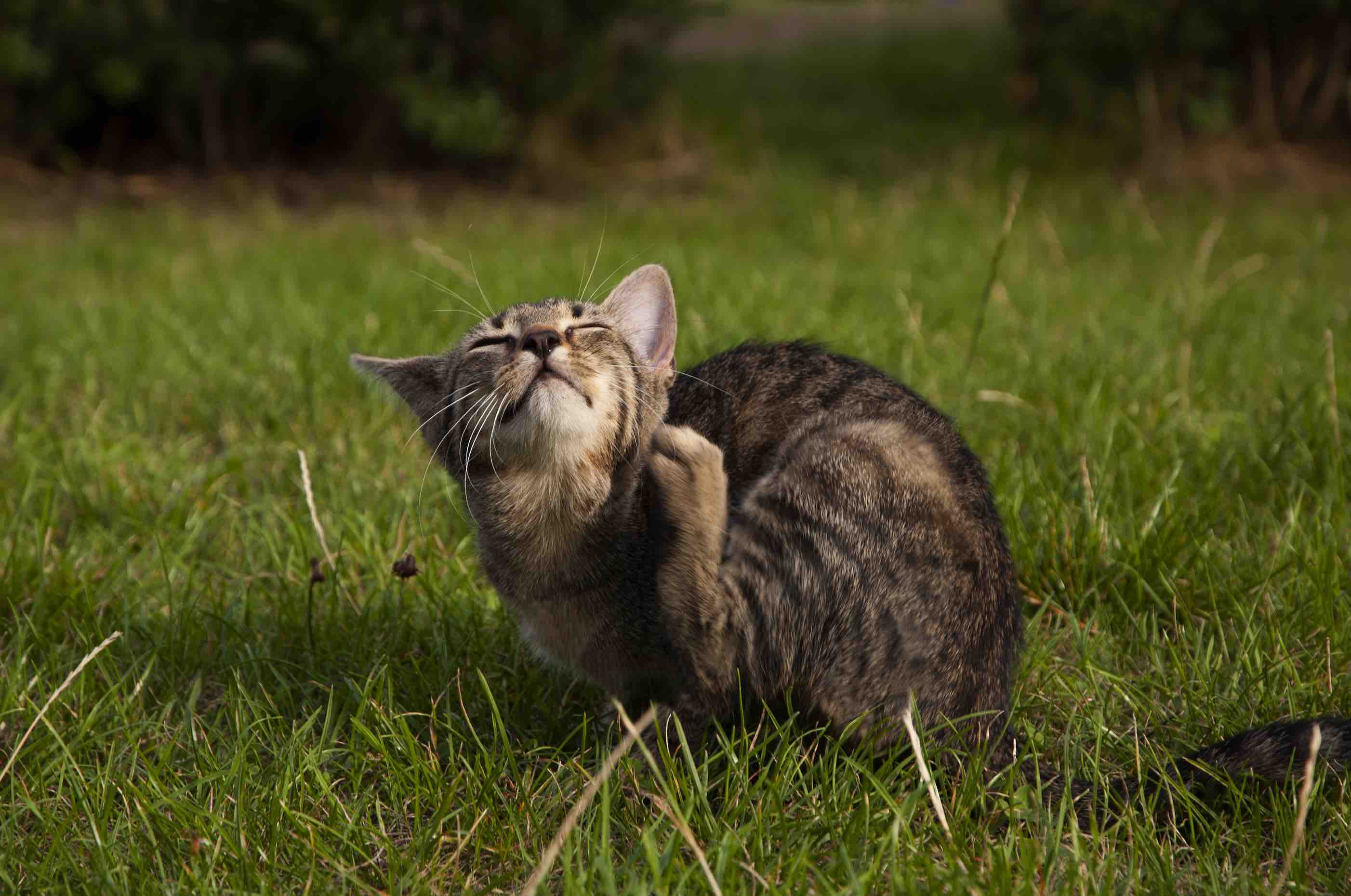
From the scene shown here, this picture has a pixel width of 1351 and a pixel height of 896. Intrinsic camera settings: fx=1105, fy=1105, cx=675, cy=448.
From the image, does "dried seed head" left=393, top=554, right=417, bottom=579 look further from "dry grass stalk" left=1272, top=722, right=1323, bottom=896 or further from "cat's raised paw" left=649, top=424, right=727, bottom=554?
"dry grass stalk" left=1272, top=722, right=1323, bottom=896

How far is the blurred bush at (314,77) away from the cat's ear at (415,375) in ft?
22.2

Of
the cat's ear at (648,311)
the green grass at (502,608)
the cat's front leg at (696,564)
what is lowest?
the green grass at (502,608)

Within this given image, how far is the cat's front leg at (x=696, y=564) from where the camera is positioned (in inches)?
90.1

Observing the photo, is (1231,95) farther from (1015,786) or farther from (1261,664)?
(1015,786)

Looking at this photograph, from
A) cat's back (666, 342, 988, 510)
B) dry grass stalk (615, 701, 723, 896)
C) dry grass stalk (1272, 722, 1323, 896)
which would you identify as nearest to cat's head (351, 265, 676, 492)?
cat's back (666, 342, 988, 510)

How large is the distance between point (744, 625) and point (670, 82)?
370 inches

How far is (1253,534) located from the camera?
10.5 feet

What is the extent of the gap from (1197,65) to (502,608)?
8.88 metres

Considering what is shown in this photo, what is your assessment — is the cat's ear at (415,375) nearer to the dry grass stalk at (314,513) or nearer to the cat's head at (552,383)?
the cat's head at (552,383)

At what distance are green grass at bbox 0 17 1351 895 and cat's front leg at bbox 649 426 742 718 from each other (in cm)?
17

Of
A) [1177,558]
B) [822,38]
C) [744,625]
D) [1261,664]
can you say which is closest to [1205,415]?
[1177,558]

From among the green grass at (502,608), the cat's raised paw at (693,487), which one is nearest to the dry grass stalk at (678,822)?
the green grass at (502,608)

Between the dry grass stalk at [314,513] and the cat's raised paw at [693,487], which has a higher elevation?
the cat's raised paw at [693,487]

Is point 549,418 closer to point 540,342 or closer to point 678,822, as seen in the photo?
point 540,342
